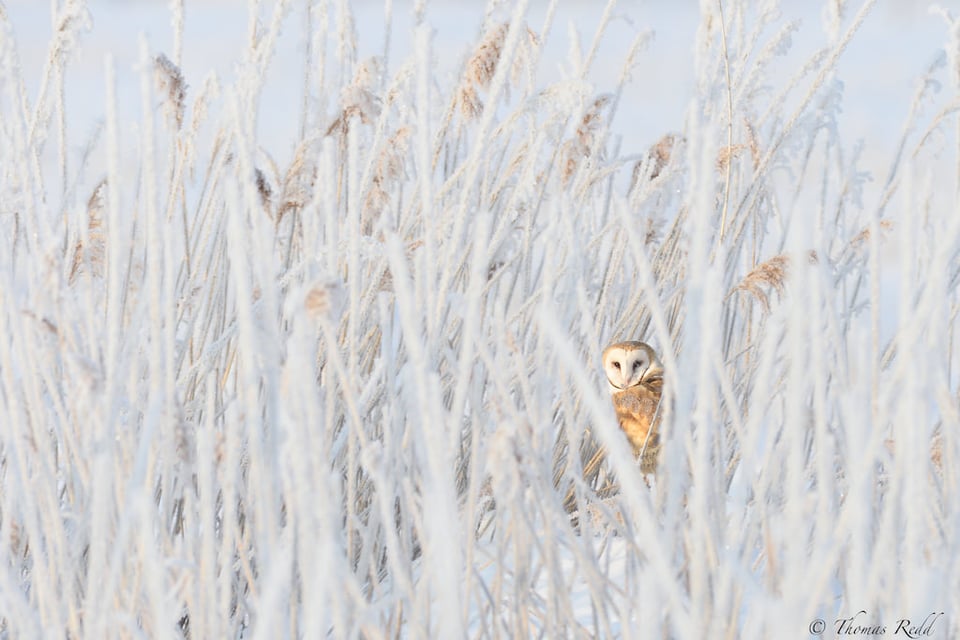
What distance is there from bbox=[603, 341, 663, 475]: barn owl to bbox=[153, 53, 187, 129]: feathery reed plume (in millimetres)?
759

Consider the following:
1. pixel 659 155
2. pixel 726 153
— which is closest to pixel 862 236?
pixel 726 153

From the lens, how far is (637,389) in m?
1.84

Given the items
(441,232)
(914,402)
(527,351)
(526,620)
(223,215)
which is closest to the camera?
(914,402)

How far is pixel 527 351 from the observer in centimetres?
162

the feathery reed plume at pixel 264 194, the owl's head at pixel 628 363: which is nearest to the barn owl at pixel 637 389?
the owl's head at pixel 628 363

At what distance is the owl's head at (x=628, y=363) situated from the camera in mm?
1781

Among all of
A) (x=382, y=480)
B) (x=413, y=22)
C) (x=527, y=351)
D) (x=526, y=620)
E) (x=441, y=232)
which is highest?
(x=413, y=22)

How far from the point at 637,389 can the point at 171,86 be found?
2.92 feet

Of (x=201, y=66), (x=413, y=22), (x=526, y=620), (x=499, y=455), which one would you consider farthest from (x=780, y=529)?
(x=201, y=66)

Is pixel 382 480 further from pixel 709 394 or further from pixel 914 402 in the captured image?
pixel 914 402

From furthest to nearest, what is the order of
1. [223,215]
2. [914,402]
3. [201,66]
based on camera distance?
[201,66]
[223,215]
[914,402]

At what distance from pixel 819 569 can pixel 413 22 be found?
4.48ft

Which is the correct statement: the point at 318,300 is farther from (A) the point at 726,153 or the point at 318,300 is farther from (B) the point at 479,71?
(A) the point at 726,153
